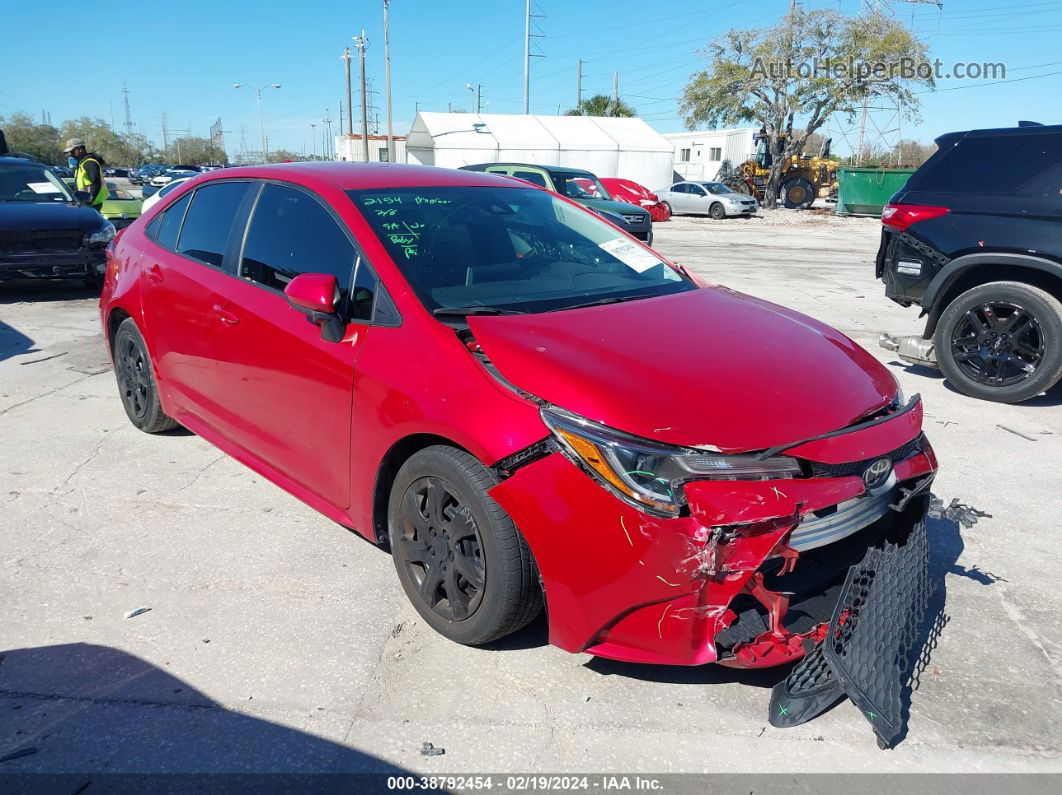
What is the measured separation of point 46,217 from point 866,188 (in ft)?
96.7

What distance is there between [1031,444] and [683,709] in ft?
12.3

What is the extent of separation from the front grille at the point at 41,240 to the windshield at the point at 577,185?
9.16 metres

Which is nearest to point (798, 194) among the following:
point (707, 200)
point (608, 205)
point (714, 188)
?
point (714, 188)

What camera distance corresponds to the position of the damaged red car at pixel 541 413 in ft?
7.63

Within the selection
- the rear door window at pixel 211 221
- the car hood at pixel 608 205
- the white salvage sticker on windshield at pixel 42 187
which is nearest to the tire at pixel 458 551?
the rear door window at pixel 211 221

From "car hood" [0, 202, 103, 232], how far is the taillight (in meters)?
8.67

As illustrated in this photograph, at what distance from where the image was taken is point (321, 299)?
2998mm

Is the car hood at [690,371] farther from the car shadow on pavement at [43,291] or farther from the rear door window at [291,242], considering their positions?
the car shadow on pavement at [43,291]

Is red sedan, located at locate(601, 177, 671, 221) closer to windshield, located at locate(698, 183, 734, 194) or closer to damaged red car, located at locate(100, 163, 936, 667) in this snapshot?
windshield, located at locate(698, 183, 734, 194)

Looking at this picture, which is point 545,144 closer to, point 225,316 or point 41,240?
point 41,240

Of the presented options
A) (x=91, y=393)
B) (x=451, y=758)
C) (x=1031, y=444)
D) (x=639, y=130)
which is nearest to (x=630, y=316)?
(x=451, y=758)

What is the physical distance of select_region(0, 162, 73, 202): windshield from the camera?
996 cm

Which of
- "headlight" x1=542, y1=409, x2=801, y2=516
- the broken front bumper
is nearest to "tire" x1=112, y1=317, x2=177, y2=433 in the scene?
the broken front bumper

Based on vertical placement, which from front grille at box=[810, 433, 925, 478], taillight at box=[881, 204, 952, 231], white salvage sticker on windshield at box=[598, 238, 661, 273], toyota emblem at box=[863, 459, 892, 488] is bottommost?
toyota emblem at box=[863, 459, 892, 488]
